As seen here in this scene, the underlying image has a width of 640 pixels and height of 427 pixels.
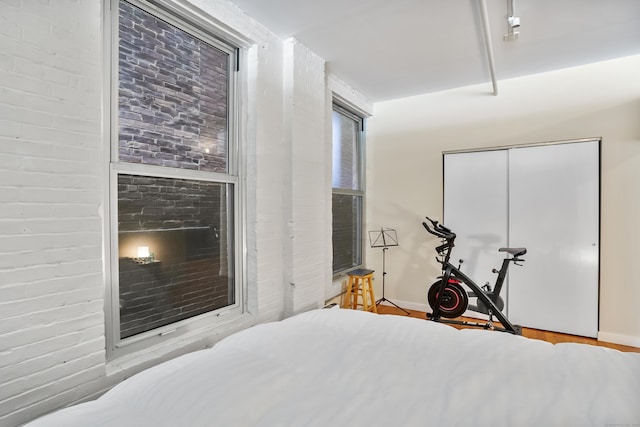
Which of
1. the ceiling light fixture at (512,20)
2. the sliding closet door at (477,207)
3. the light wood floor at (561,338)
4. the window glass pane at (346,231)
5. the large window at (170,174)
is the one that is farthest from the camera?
the window glass pane at (346,231)

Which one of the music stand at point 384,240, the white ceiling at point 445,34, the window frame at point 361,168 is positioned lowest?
the music stand at point 384,240

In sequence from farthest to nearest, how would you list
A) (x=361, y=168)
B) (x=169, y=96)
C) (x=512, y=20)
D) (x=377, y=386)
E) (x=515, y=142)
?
(x=361, y=168) → (x=515, y=142) → (x=512, y=20) → (x=169, y=96) → (x=377, y=386)

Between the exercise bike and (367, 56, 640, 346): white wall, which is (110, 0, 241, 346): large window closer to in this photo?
the exercise bike

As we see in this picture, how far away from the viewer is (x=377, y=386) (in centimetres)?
126

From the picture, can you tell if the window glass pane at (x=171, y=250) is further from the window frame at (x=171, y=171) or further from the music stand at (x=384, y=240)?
the music stand at (x=384, y=240)

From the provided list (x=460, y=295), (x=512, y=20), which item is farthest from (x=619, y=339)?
(x=512, y=20)

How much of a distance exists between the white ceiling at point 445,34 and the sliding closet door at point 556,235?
915mm

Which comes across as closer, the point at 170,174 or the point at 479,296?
the point at 170,174

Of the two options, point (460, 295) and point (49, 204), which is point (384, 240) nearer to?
point (460, 295)

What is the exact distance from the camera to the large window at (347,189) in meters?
3.91

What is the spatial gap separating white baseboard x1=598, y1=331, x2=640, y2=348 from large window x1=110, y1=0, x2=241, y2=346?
3.52 m

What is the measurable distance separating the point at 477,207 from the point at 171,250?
3.27 meters

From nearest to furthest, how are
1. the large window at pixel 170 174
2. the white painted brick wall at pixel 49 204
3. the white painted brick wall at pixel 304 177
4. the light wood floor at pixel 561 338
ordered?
the white painted brick wall at pixel 49 204 → the large window at pixel 170 174 → the white painted brick wall at pixel 304 177 → the light wood floor at pixel 561 338

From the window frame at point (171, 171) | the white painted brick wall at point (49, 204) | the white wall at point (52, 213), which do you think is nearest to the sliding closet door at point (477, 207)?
the window frame at point (171, 171)
